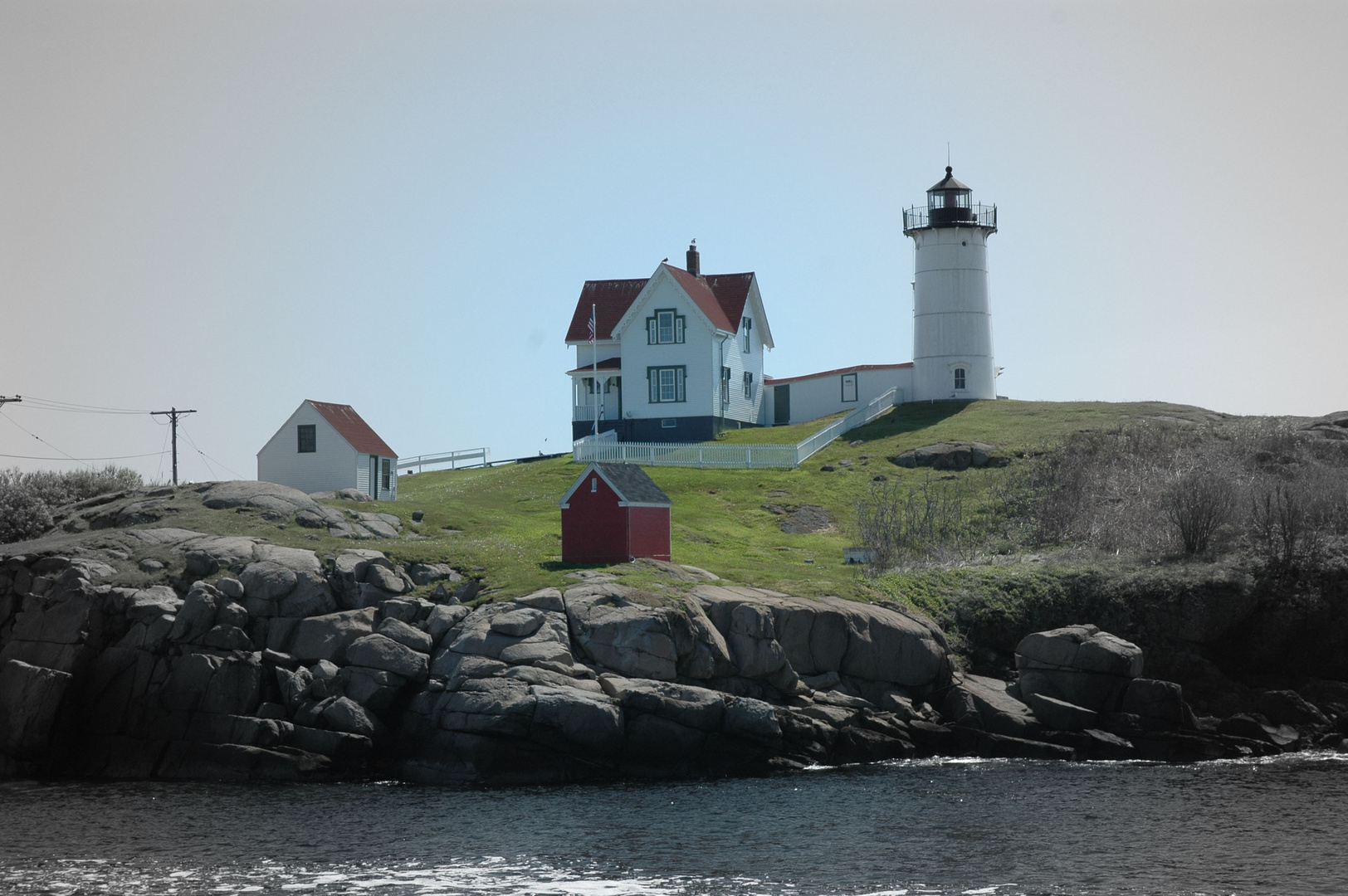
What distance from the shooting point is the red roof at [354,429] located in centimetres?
4991

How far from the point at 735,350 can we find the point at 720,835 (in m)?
46.5

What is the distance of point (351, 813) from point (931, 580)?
18875 mm

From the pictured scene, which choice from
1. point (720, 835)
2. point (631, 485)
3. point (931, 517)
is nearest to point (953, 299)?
point (931, 517)

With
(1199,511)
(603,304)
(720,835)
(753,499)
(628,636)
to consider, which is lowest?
(720,835)

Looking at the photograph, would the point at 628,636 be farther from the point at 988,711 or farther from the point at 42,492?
the point at 42,492

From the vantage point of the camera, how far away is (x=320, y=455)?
50.0 m

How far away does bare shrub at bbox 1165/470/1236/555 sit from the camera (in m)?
39.3

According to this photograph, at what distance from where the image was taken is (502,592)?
107ft

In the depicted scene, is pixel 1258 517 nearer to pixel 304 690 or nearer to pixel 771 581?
pixel 771 581

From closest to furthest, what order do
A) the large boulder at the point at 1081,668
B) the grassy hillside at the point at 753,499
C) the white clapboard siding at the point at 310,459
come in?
the large boulder at the point at 1081,668, the grassy hillside at the point at 753,499, the white clapboard siding at the point at 310,459

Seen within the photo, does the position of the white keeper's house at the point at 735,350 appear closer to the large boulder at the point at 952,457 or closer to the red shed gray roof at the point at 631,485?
the large boulder at the point at 952,457

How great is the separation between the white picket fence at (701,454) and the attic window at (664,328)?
6.83m

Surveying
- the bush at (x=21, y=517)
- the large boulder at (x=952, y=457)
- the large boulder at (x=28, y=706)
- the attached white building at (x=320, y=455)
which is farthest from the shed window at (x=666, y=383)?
the large boulder at (x=28, y=706)

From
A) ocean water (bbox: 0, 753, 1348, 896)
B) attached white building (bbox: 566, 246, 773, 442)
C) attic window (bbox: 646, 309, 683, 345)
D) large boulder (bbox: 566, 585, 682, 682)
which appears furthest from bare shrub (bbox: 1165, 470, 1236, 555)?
attic window (bbox: 646, 309, 683, 345)
